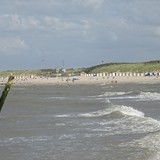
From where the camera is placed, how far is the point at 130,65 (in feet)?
497

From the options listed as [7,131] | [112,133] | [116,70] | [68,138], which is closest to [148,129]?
[112,133]

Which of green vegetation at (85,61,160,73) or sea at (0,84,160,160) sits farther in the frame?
green vegetation at (85,61,160,73)

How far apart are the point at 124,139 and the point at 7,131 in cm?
716

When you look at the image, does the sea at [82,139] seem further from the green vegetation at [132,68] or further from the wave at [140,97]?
the green vegetation at [132,68]

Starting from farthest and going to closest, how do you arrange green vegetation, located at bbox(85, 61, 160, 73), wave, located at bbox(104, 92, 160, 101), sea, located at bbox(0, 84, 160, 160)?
green vegetation, located at bbox(85, 61, 160, 73) → wave, located at bbox(104, 92, 160, 101) → sea, located at bbox(0, 84, 160, 160)

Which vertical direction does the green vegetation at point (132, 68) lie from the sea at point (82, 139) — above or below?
above

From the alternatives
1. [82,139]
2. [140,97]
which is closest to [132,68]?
[140,97]

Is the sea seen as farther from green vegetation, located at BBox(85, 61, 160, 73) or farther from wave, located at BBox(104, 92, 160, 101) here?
green vegetation, located at BBox(85, 61, 160, 73)

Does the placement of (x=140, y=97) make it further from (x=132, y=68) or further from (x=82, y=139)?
(x=132, y=68)

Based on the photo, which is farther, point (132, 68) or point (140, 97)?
point (132, 68)

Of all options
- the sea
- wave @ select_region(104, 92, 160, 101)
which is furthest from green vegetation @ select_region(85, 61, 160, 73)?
the sea

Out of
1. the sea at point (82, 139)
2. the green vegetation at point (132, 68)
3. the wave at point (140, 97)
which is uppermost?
the green vegetation at point (132, 68)

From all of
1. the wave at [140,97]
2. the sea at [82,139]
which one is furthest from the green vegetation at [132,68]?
the sea at [82,139]

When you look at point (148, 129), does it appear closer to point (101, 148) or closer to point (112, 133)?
point (112, 133)
